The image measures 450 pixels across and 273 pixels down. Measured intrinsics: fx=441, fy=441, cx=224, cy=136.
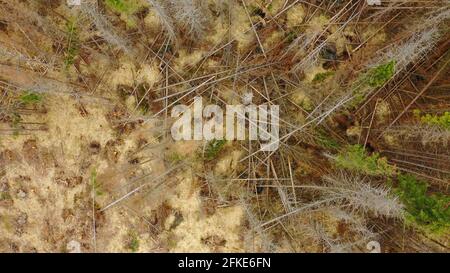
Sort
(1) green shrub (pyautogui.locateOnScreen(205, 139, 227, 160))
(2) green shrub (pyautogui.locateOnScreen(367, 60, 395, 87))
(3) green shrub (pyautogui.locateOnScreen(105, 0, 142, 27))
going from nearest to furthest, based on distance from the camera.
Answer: (2) green shrub (pyautogui.locateOnScreen(367, 60, 395, 87)) → (3) green shrub (pyautogui.locateOnScreen(105, 0, 142, 27)) → (1) green shrub (pyautogui.locateOnScreen(205, 139, 227, 160))

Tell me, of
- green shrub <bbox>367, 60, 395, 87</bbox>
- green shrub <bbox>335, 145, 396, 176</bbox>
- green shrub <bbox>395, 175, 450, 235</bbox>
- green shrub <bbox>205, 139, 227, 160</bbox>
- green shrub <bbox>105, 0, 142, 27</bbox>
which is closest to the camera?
green shrub <bbox>395, 175, 450, 235</bbox>

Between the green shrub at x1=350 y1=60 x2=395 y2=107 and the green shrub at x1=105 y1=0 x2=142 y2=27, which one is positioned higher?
the green shrub at x1=105 y1=0 x2=142 y2=27

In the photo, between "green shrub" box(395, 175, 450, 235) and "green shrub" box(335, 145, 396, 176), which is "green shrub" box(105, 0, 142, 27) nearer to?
"green shrub" box(335, 145, 396, 176)

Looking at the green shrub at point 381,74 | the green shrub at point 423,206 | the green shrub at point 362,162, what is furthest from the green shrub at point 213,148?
the green shrub at point 423,206

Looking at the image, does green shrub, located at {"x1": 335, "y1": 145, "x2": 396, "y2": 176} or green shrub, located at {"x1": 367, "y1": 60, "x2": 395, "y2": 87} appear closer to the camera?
green shrub, located at {"x1": 367, "y1": 60, "x2": 395, "y2": 87}

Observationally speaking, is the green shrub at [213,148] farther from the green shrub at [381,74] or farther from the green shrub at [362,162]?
the green shrub at [381,74]

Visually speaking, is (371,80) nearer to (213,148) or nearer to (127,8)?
(213,148)

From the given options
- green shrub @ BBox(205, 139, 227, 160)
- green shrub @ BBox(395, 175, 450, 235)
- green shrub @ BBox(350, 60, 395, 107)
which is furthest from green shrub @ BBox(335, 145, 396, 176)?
green shrub @ BBox(205, 139, 227, 160)
